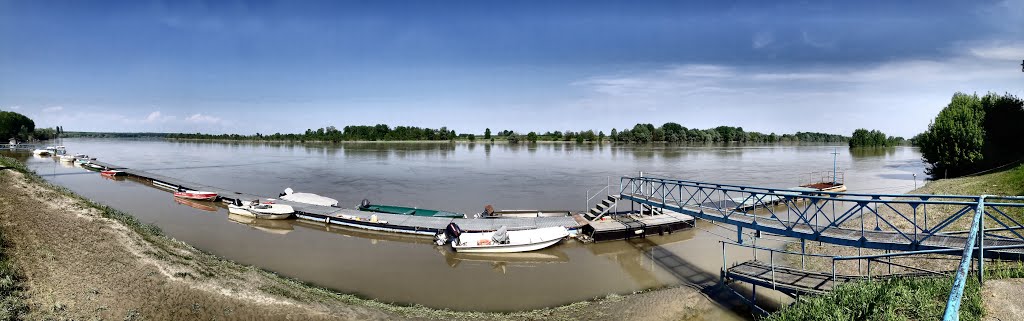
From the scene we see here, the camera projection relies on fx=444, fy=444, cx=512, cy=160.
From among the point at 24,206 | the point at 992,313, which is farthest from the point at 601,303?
the point at 24,206

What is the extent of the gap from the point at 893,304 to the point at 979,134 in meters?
48.5

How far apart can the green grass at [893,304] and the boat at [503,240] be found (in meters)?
14.7

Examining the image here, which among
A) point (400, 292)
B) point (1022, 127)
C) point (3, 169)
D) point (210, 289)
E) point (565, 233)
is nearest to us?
point (210, 289)

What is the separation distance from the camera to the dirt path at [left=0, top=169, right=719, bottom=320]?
11.4 metres

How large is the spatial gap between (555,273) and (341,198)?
2657cm

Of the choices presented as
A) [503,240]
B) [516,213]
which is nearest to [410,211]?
[516,213]

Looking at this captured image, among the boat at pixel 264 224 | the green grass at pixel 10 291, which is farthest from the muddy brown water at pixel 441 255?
the green grass at pixel 10 291

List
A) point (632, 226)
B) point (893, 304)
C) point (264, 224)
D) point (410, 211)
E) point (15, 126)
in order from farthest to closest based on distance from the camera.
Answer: point (15, 126) < point (410, 211) < point (264, 224) < point (632, 226) < point (893, 304)

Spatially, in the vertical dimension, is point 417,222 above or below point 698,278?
above

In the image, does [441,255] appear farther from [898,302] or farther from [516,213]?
[898,302]

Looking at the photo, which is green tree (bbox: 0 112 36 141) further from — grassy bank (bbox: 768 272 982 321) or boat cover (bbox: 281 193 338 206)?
grassy bank (bbox: 768 272 982 321)

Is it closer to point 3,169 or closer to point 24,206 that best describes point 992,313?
point 24,206

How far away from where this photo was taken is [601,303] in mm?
14852

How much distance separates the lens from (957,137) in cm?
4044
